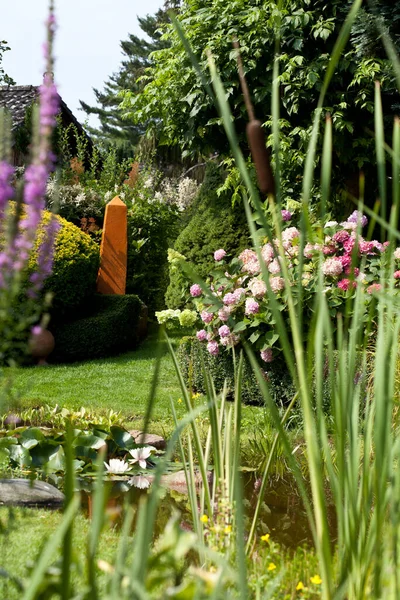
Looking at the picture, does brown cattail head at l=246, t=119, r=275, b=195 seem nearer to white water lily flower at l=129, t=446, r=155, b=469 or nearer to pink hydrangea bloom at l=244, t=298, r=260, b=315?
white water lily flower at l=129, t=446, r=155, b=469

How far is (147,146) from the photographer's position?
1939 cm

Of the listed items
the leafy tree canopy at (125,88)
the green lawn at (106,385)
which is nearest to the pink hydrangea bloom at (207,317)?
the green lawn at (106,385)

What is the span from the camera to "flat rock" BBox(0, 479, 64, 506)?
10.4ft

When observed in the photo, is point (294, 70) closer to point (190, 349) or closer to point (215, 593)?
point (190, 349)

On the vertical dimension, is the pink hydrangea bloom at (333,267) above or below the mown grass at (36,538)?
above

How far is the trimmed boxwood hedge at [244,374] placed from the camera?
18.1ft

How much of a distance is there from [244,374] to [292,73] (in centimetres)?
348

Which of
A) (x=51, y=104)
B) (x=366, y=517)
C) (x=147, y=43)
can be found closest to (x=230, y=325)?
(x=366, y=517)

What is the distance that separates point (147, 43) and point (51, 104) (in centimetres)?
2922

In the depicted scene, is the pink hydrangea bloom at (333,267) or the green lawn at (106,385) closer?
the pink hydrangea bloom at (333,267)

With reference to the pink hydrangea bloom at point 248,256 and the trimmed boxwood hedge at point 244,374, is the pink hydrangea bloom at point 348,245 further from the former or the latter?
the trimmed boxwood hedge at point 244,374

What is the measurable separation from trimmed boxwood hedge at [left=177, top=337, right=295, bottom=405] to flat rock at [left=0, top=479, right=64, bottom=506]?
1955mm

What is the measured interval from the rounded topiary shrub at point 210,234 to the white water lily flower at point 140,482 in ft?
12.4

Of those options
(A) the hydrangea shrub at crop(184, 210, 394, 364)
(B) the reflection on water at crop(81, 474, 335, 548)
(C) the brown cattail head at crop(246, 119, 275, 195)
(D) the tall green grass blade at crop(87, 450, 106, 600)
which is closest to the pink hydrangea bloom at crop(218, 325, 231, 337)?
(A) the hydrangea shrub at crop(184, 210, 394, 364)
